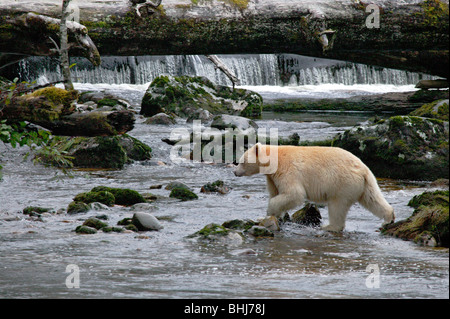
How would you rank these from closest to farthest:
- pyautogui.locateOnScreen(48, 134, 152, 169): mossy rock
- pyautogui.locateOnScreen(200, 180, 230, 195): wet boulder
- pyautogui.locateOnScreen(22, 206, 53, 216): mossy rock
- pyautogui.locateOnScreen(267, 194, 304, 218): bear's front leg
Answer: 1. pyautogui.locateOnScreen(267, 194, 304, 218): bear's front leg
2. pyautogui.locateOnScreen(22, 206, 53, 216): mossy rock
3. pyautogui.locateOnScreen(200, 180, 230, 195): wet boulder
4. pyautogui.locateOnScreen(48, 134, 152, 169): mossy rock

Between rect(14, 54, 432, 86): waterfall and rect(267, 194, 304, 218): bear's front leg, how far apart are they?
1574 cm

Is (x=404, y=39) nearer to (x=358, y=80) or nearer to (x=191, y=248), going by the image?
(x=191, y=248)

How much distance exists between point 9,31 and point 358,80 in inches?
703

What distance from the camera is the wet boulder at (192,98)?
54.9 ft

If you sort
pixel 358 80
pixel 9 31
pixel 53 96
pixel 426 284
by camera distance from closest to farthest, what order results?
pixel 426 284
pixel 53 96
pixel 9 31
pixel 358 80

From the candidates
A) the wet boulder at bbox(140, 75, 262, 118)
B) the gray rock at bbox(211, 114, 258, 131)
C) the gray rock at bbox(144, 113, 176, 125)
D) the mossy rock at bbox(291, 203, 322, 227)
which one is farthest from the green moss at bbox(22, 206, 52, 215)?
the wet boulder at bbox(140, 75, 262, 118)

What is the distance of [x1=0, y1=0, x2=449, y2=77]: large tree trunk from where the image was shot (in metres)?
10.1

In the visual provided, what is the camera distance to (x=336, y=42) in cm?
1086

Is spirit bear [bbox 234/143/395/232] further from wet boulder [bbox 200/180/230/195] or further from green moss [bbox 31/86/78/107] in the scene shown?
green moss [bbox 31/86/78/107]

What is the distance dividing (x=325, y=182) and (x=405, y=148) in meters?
3.48

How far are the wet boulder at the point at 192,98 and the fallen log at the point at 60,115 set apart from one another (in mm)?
10776

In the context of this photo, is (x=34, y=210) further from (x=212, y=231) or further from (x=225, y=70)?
(x=225, y=70)

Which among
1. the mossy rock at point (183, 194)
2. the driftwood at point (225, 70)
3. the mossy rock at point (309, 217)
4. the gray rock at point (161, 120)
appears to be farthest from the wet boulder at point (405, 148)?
the gray rock at point (161, 120)
